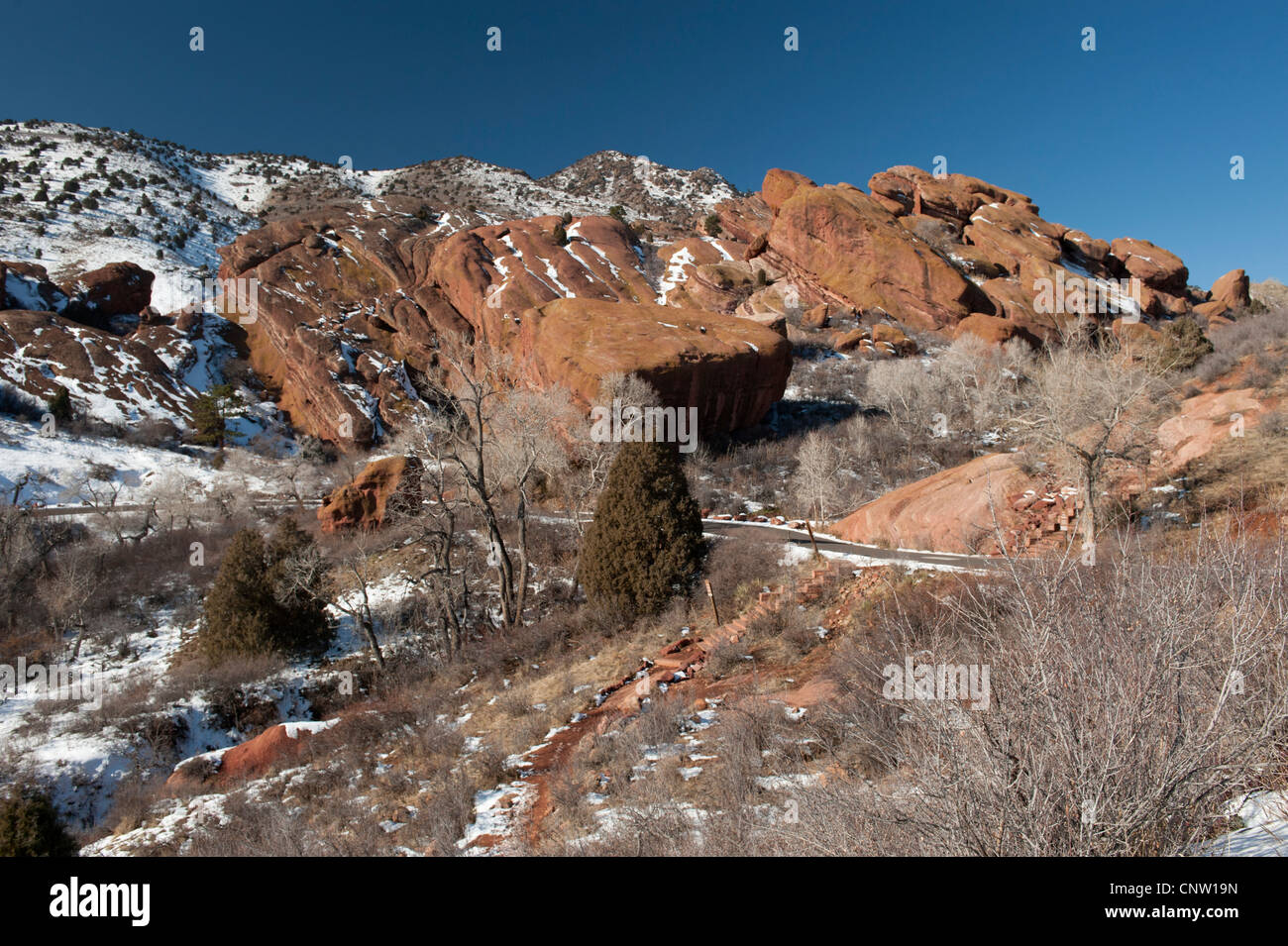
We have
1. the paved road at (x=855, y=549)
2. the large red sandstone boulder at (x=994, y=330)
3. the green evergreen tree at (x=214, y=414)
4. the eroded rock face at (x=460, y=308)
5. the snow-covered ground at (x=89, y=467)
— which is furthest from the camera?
the large red sandstone boulder at (x=994, y=330)

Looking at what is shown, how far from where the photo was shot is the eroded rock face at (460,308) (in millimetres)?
33781

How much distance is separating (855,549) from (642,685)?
23.7 feet

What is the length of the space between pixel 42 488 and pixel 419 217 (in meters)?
42.9

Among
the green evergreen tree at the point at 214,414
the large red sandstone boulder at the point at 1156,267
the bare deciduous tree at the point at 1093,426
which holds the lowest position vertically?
the bare deciduous tree at the point at 1093,426

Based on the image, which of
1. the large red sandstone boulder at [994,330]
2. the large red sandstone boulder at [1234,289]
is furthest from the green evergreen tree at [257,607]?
the large red sandstone boulder at [1234,289]

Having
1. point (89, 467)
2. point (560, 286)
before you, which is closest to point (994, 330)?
point (560, 286)

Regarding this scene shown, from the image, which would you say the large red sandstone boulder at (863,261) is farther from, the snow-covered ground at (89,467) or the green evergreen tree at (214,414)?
the green evergreen tree at (214,414)

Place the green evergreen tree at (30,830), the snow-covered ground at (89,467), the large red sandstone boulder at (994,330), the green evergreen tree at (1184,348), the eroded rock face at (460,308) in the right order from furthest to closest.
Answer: the large red sandstone boulder at (994,330) → the eroded rock face at (460,308) → the snow-covered ground at (89,467) → the green evergreen tree at (1184,348) → the green evergreen tree at (30,830)

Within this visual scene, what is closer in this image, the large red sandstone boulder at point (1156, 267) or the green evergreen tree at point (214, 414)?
the green evergreen tree at point (214, 414)

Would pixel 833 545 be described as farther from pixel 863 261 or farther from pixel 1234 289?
pixel 1234 289

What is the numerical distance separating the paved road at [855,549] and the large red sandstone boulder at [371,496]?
13898 mm

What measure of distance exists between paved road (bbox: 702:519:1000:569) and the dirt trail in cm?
145

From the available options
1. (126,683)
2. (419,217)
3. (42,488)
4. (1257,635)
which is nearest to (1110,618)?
(1257,635)

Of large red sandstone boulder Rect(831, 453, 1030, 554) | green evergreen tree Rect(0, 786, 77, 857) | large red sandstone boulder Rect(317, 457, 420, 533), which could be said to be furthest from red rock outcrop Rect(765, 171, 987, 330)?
green evergreen tree Rect(0, 786, 77, 857)
